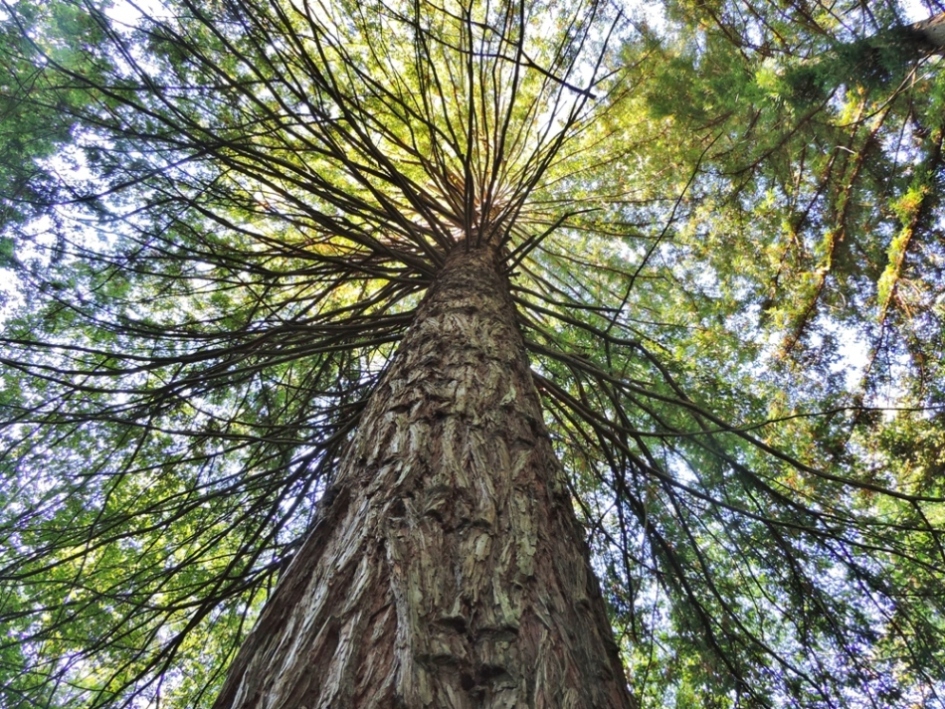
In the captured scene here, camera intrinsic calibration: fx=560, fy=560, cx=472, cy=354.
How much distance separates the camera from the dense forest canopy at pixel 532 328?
2.61 meters

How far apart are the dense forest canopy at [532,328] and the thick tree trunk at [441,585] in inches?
44.6

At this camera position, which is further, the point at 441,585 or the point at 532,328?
the point at 532,328

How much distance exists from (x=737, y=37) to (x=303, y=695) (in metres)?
4.93

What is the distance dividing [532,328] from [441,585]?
3010 millimetres

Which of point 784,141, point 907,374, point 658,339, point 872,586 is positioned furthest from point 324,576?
point 784,141

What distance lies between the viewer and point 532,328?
12.9 ft

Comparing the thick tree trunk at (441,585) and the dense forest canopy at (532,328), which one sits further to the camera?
the dense forest canopy at (532,328)

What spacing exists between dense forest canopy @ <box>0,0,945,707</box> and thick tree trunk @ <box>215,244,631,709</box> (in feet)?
3.72

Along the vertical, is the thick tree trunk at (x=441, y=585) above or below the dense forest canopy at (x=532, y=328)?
below

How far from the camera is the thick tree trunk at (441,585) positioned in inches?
33.5

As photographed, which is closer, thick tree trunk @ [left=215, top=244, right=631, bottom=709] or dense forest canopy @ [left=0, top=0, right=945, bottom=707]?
thick tree trunk @ [left=215, top=244, right=631, bottom=709]

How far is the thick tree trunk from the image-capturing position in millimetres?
852

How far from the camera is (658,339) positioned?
4.18 metres

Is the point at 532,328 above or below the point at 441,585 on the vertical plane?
above
